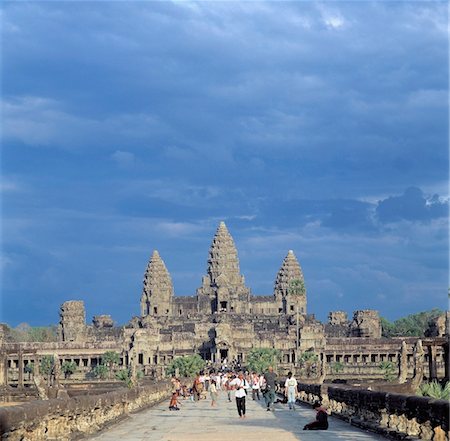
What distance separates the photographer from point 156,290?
594 feet

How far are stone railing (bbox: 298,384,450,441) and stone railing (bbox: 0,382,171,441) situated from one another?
20.2 ft

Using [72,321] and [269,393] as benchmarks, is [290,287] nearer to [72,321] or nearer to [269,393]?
[72,321]

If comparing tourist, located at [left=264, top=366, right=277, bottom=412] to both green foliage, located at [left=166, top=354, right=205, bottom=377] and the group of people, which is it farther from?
green foliage, located at [left=166, top=354, right=205, bottom=377]

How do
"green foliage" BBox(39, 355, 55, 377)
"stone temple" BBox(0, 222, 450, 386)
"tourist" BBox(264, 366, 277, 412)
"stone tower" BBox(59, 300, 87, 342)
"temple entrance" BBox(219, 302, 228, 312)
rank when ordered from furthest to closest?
"temple entrance" BBox(219, 302, 228, 312), "stone tower" BBox(59, 300, 87, 342), "stone temple" BBox(0, 222, 450, 386), "green foliage" BBox(39, 355, 55, 377), "tourist" BBox(264, 366, 277, 412)

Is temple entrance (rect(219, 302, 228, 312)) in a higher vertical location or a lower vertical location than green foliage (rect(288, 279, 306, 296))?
lower

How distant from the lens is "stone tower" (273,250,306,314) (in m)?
180

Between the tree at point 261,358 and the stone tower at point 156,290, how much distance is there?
1566 inches

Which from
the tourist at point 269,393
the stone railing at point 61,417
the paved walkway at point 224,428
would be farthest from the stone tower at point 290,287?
the stone railing at point 61,417

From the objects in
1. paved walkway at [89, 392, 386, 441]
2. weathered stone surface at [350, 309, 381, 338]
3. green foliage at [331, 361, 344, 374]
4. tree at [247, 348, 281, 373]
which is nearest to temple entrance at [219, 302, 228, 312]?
weathered stone surface at [350, 309, 381, 338]

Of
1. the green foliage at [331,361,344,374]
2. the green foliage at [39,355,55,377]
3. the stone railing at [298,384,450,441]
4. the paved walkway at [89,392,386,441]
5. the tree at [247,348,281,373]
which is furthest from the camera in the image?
the green foliage at [39,355,55,377]

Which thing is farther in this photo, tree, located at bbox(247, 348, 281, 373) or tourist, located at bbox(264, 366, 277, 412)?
tree, located at bbox(247, 348, 281, 373)

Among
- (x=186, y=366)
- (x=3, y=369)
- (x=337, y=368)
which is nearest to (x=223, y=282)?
(x=337, y=368)

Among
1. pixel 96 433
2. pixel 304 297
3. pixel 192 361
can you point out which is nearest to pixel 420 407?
pixel 96 433

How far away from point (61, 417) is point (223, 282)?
504 feet
